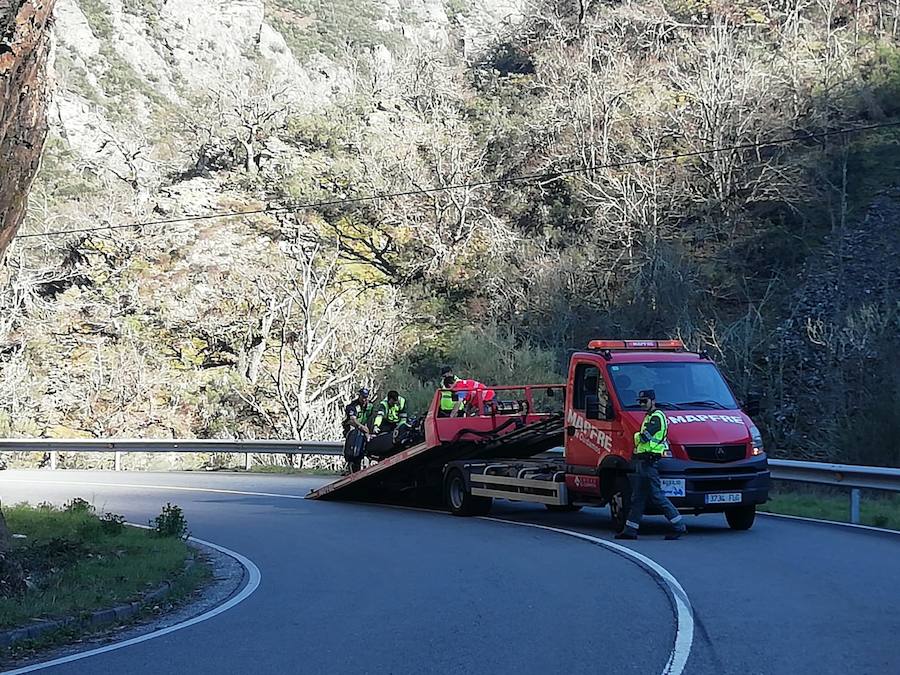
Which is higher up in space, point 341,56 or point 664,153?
point 341,56

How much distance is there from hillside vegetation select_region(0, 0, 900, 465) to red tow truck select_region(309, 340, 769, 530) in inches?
500

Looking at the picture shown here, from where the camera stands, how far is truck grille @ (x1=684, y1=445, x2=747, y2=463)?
14.6m

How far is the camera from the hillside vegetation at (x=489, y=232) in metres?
37.8

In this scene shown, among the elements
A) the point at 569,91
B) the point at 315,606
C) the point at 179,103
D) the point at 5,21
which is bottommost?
the point at 315,606

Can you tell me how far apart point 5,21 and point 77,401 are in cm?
3144

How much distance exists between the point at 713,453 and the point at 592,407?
1684 millimetres

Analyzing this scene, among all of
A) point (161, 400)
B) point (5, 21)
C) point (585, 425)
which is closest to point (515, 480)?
point (585, 425)

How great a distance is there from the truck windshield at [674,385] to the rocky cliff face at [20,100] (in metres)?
7.61

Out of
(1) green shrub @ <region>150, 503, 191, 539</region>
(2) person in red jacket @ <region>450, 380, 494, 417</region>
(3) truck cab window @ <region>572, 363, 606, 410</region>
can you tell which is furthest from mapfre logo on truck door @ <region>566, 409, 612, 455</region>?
(1) green shrub @ <region>150, 503, 191, 539</region>

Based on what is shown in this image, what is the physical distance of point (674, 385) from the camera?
1559 centimetres

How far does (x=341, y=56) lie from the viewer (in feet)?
259

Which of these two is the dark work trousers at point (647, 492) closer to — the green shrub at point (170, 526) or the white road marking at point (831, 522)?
the white road marking at point (831, 522)

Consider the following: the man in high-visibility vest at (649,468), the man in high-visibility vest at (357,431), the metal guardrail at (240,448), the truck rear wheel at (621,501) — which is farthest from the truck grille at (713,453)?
the man in high-visibility vest at (357,431)

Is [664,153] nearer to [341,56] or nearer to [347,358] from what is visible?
[347,358]
